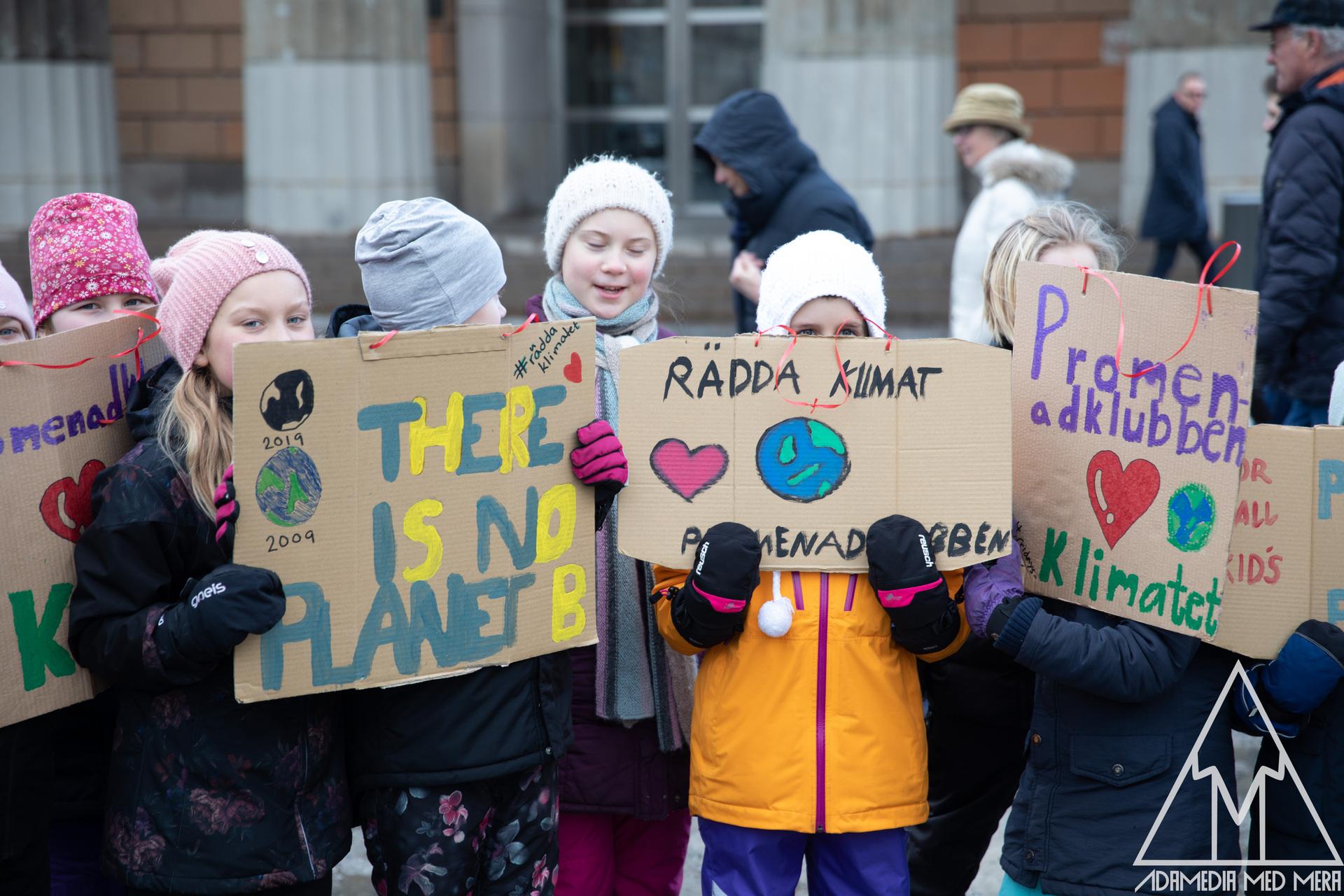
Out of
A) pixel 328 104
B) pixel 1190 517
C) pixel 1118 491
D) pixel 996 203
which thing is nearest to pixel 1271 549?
pixel 1190 517

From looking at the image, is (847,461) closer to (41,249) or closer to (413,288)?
(413,288)

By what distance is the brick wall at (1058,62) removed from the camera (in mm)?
10711

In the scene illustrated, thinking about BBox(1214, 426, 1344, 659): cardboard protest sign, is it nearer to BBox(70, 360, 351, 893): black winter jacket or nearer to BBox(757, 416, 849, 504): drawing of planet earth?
BBox(757, 416, 849, 504): drawing of planet earth

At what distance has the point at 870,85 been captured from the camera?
952 centimetres

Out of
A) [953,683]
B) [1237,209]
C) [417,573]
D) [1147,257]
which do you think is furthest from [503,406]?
[1147,257]

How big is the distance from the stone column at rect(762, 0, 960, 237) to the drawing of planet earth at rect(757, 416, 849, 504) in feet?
24.6

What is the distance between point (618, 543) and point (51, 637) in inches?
39.1

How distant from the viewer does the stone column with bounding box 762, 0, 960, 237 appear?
948 centimetres

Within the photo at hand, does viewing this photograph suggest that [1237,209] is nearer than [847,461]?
No

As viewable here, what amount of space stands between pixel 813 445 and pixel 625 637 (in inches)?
23.3

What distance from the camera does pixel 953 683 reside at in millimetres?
2750

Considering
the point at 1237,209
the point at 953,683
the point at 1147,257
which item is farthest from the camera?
the point at 1147,257

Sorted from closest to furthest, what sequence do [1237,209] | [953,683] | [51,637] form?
1. [51,637]
2. [953,683]
3. [1237,209]

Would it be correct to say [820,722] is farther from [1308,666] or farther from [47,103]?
[47,103]
